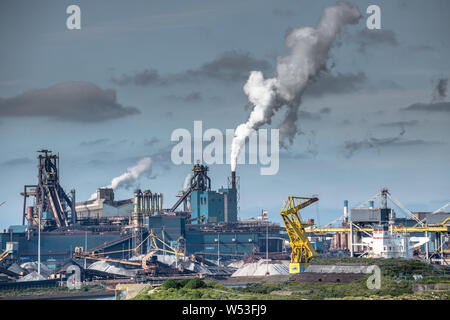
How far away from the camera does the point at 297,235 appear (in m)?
160

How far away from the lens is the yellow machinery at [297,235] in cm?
15862

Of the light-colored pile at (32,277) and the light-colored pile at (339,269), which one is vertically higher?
the light-colored pile at (339,269)

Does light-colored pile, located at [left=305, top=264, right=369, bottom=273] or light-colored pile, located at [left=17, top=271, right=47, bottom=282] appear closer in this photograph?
light-colored pile, located at [left=305, top=264, right=369, bottom=273]

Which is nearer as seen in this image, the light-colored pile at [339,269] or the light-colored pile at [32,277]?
the light-colored pile at [339,269]

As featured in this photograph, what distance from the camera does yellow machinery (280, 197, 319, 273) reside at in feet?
520

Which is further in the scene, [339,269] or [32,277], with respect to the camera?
[32,277]

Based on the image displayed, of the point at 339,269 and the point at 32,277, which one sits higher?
the point at 339,269

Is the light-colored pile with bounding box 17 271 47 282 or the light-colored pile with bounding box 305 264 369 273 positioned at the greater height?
the light-colored pile with bounding box 305 264 369 273

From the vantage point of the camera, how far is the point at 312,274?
12588cm
